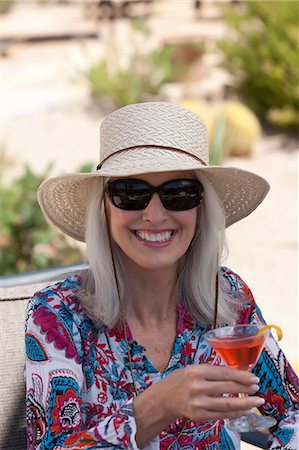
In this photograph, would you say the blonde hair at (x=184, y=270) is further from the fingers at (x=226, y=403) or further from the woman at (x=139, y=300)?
the fingers at (x=226, y=403)

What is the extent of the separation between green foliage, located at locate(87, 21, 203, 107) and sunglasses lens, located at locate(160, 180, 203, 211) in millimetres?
8761

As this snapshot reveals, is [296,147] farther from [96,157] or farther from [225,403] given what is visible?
[225,403]

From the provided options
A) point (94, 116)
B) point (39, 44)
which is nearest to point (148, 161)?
point (94, 116)

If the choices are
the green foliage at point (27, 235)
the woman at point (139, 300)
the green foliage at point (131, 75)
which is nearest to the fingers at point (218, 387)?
the woman at point (139, 300)

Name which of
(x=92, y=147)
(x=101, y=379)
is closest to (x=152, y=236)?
(x=101, y=379)

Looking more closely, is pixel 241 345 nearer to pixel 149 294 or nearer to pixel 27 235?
pixel 149 294

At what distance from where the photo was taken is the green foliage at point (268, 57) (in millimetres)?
10578

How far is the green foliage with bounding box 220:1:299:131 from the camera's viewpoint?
10578 mm

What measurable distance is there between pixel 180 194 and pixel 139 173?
120 millimetres

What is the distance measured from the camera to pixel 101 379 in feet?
7.22

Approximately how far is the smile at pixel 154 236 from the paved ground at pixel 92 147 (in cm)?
100

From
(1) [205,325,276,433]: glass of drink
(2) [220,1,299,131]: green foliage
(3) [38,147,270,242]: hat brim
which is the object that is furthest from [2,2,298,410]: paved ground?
(1) [205,325,276,433]: glass of drink

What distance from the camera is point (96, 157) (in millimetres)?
9594

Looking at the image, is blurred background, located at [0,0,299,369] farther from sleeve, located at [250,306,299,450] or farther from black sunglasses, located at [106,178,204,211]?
black sunglasses, located at [106,178,204,211]
